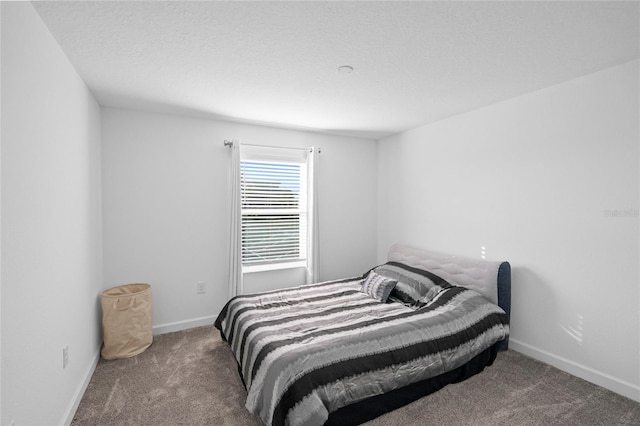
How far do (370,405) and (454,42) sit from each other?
2.37m

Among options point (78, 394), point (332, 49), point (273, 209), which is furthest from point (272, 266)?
point (332, 49)

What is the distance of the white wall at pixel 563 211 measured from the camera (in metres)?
2.25

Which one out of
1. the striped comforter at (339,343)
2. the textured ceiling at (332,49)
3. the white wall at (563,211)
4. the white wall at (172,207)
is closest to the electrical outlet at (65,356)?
the striped comforter at (339,343)

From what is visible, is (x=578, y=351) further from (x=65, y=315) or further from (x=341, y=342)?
(x=65, y=315)

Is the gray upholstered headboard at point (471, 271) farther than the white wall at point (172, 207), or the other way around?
the white wall at point (172, 207)

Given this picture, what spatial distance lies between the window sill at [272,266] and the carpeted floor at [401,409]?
121 cm

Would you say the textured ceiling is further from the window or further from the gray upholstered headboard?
the gray upholstered headboard

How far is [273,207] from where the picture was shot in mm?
4023

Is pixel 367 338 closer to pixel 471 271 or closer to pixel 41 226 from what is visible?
pixel 471 271

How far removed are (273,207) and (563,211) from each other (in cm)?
303

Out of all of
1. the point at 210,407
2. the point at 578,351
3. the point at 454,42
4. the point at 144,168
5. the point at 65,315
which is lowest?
the point at 210,407

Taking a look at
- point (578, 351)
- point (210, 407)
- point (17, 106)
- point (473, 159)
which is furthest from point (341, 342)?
point (473, 159)

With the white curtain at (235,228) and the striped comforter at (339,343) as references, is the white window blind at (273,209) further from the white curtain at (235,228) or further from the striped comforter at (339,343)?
the striped comforter at (339,343)

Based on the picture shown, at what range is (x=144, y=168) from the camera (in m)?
3.28
